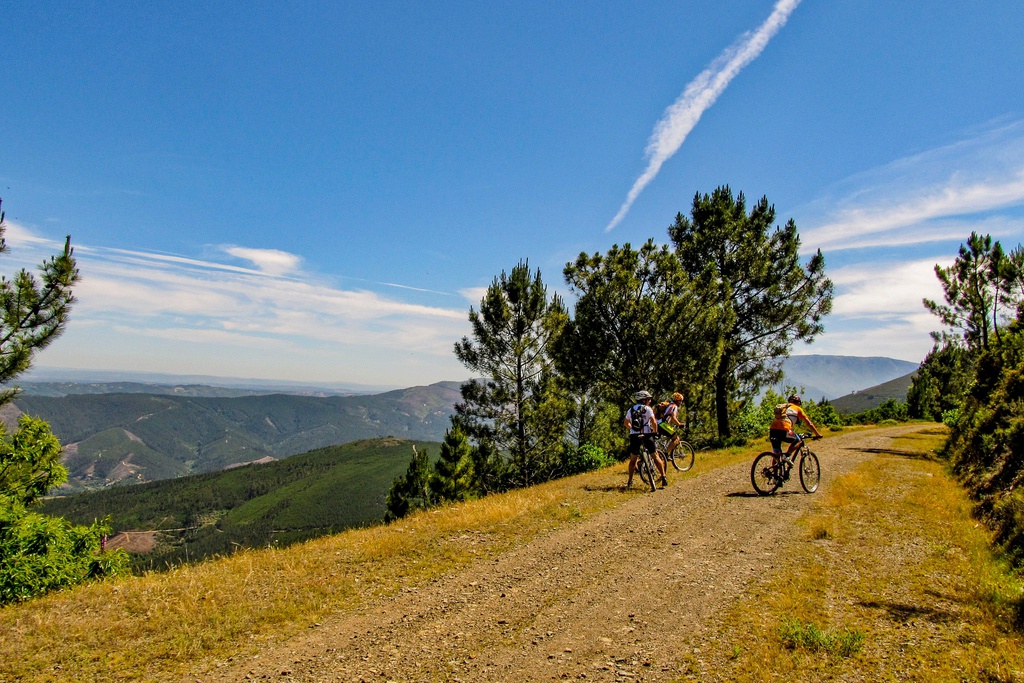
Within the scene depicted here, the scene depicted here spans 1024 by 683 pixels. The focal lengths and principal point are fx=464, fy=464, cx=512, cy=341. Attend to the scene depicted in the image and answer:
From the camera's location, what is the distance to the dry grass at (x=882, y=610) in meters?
4.80

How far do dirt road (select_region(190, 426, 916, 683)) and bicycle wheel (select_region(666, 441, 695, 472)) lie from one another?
7.45 m

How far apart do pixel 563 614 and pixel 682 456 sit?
1329 cm

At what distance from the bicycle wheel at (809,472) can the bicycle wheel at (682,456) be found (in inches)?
192

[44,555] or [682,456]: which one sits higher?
[682,456]

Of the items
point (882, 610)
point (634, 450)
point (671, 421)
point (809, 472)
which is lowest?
point (882, 610)

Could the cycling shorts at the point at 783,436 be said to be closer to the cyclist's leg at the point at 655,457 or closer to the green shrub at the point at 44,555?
the cyclist's leg at the point at 655,457

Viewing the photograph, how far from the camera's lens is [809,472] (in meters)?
13.0

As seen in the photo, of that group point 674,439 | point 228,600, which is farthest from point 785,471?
point 228,600

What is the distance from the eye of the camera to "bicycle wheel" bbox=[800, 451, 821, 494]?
42.2 ft

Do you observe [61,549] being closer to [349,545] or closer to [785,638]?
[349,545]

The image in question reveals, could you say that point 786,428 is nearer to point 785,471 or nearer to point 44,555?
point 785,471

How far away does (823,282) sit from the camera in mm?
26922

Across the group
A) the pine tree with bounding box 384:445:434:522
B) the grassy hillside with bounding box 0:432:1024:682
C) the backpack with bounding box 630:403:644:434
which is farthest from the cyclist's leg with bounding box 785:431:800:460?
the pine tree with bounding box 384:445:434:522

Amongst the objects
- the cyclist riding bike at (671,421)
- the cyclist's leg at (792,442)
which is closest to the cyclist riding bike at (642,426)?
the cyclist riding bike at (671,421)
